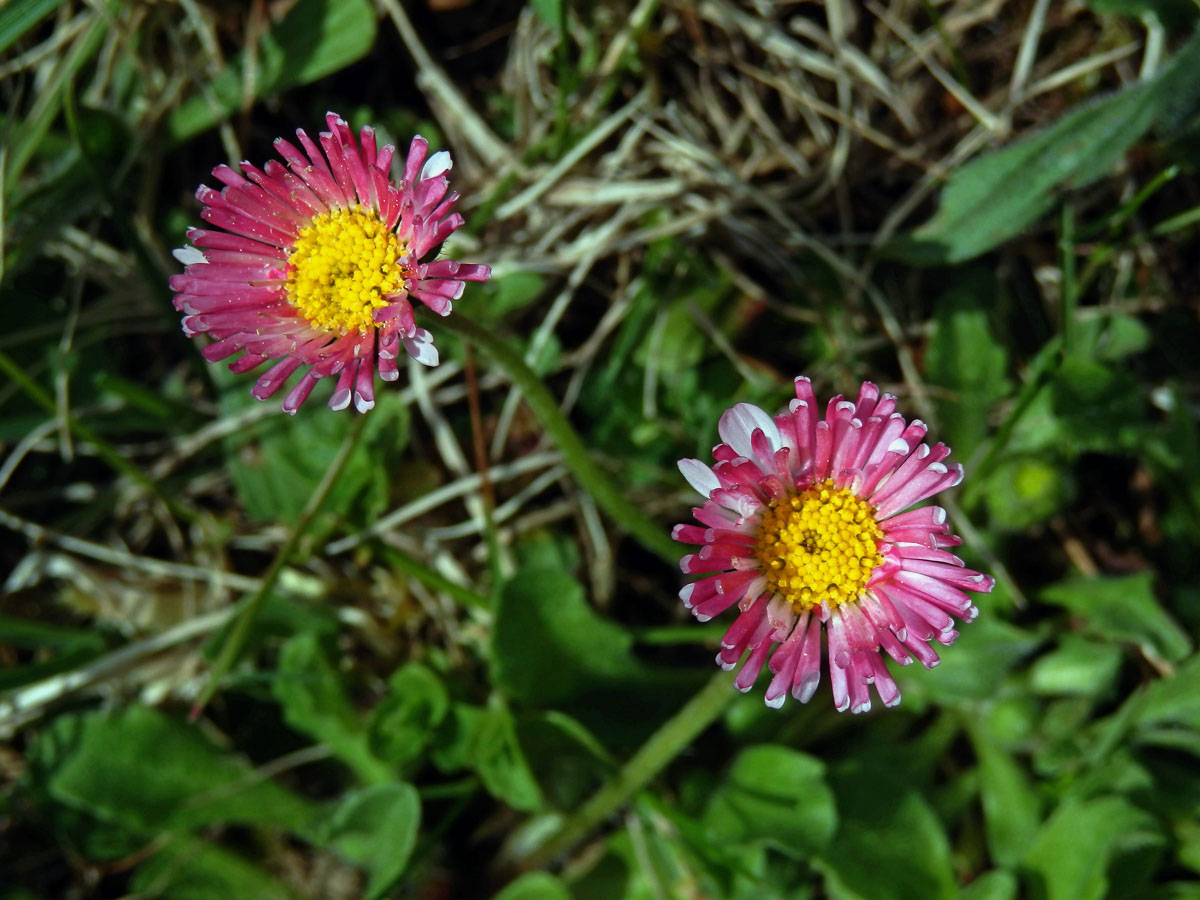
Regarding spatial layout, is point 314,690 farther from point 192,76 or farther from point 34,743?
point 192,76

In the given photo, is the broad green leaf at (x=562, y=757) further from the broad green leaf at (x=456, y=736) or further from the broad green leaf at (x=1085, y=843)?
the broad green leaf at (x=1085, y=843)

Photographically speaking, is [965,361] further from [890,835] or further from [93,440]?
[93,440]

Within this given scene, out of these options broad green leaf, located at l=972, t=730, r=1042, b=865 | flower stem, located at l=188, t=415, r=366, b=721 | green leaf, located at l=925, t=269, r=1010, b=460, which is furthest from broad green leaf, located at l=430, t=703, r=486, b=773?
green leaf, located at l=925, t=269, r=1010, b=460

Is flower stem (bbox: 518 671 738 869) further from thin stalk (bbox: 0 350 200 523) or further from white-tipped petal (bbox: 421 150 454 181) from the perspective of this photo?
thin stalk (bbox: 0 350 200 523)

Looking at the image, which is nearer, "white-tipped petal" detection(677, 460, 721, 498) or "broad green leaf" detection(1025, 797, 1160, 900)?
"white-tipped petal" detection(677, 460, 721, 498)

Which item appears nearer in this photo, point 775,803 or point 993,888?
point 993,888

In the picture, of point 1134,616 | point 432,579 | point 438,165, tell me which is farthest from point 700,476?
point 1134,616
